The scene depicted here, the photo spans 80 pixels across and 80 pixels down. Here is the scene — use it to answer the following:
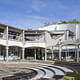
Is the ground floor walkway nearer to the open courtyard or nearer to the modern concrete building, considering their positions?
the open courtyard

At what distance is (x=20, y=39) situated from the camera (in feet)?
108

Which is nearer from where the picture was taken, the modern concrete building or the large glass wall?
the modern concrete building

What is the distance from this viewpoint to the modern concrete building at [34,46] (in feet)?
93.0

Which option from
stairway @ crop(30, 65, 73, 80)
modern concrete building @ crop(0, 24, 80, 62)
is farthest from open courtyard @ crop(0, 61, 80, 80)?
modern concrete building @ crop(0, 24, 80, 62)

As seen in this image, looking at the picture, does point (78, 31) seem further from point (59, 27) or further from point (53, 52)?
point (53, 52)

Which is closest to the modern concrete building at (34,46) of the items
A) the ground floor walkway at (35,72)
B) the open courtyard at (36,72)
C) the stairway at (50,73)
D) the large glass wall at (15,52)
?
the large glass wall at (15,52)

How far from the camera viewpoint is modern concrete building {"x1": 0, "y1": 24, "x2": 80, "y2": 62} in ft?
93.0

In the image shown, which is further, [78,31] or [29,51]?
[78,31]

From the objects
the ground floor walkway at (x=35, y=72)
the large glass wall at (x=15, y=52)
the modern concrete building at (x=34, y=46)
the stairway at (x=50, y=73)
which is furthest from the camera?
the large glass wall at (x=15, y=52)

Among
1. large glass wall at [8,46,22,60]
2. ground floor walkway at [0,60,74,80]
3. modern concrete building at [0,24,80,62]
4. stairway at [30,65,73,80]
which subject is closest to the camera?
stairway at [30,65,73,80]

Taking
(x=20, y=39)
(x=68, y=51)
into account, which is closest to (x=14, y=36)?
(x=20, y=39)

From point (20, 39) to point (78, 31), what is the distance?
16.1 meters

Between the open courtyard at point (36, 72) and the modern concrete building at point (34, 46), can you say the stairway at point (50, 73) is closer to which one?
the open courtyard at point (36, 72)

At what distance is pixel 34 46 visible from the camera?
31.8 metres
